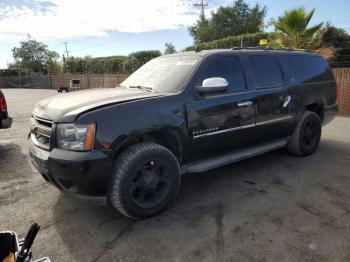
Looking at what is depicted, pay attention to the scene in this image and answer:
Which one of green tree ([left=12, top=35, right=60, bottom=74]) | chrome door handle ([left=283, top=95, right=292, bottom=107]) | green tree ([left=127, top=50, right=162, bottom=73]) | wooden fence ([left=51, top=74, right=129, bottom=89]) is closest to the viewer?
chrome door handle ([left=283, top=95, right=292, bottom=107])

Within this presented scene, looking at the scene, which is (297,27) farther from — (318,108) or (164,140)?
(164,140)

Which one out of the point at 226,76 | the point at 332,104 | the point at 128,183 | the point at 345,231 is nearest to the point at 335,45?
the point at 332,104

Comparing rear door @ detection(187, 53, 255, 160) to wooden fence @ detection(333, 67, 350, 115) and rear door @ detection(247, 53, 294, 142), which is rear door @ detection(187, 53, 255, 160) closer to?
rear door @ detection(247, 53, 294, 142)

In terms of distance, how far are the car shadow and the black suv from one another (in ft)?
0.81

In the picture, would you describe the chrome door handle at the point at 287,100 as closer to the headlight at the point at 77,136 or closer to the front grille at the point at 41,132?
the headlight at the point at 77,136

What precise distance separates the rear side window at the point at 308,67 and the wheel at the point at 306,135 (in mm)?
615

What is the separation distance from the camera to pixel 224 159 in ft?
14.0

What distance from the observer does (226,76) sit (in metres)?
4.34

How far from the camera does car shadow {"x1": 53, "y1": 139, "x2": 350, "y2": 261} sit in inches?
117

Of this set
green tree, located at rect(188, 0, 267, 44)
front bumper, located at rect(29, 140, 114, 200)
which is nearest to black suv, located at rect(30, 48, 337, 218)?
front bumper, located at rect(29, 140, 114, 200)

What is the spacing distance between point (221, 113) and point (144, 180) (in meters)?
1.31

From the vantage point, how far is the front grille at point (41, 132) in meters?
3.39

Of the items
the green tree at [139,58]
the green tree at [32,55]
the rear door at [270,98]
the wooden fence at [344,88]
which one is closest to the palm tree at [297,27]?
the wooden fence at [344,88]

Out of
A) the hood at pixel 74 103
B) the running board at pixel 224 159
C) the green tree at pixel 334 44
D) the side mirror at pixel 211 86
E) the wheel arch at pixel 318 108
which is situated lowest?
the running board at pixel 224 159
